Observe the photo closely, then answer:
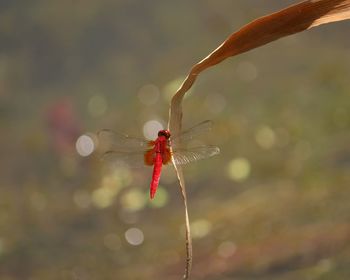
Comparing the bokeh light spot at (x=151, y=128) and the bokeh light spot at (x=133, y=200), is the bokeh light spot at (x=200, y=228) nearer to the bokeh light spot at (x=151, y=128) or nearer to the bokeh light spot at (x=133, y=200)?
the bokeh light spot at (x=133, y=200)

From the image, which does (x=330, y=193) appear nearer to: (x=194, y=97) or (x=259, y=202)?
(x=259, y=202)

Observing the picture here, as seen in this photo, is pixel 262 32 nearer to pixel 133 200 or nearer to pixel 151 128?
pixel 133 200

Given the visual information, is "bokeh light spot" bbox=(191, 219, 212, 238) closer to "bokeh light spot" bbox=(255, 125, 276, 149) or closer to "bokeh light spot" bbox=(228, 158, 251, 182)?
"bokeh light spot" bbox=(228, 158, 251, 182)

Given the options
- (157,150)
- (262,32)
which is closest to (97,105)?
(157,150)

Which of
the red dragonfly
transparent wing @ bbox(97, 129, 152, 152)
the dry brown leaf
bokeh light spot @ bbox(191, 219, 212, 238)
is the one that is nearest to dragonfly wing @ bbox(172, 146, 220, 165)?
the red dragonfly

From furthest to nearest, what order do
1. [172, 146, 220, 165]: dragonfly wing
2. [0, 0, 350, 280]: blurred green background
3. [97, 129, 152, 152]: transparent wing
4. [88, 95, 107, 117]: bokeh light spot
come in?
[88, 95, 107, 117]: bokeh light spot < [0, 0, 350, 280]: blurred green background < [97, 129, 152, 152]: transparent wing < [172, 146, 220, 165]: dragonfly wing

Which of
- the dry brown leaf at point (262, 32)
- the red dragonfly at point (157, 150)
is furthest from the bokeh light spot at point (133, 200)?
the dry brown leaf at point (262, 32)
